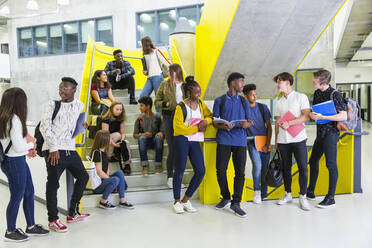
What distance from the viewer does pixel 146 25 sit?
1338 centimetres

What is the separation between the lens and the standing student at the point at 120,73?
6535 millimetres

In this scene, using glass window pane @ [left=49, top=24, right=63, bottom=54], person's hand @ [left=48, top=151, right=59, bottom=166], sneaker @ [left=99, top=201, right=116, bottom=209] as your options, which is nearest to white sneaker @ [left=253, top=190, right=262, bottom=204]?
sneaker @ [left=99, top=201, right=116, bottom=209]

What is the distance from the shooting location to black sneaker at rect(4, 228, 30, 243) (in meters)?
3.11

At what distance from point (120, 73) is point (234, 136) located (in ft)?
12.1

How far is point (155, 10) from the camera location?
13.1 m

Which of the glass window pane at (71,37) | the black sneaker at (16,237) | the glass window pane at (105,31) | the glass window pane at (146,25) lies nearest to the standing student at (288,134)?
the black sneaker at (16,237)

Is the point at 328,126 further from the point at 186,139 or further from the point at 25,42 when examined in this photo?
the point at 25,42

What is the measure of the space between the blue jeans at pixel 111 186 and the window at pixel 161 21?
10048mm

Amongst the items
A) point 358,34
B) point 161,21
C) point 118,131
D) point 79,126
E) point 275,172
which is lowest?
point 275,172

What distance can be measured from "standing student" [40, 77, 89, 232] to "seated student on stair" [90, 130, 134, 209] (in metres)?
0.50

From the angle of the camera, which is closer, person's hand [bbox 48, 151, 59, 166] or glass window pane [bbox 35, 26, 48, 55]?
person's hand [bbox 48, 151, 59, 166]

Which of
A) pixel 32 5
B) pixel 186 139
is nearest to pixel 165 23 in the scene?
pixel 32 5

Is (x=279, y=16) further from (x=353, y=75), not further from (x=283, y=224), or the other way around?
(x=353, y=75)

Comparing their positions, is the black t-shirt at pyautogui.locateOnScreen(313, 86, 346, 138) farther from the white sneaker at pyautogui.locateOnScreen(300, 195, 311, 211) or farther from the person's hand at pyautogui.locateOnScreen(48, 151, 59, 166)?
the person's hand at pyautogui.locateOnScreen(48, 151, 59, 166)
